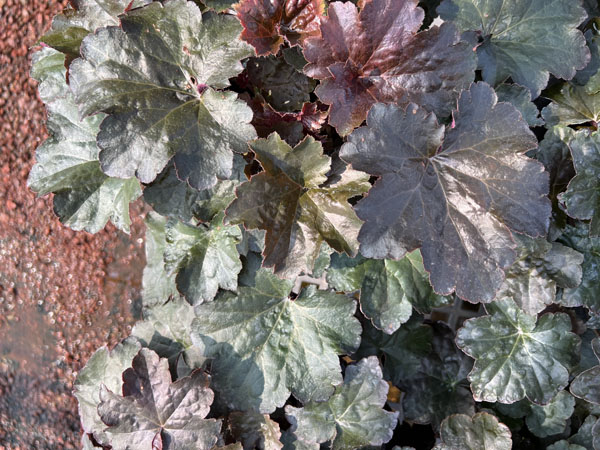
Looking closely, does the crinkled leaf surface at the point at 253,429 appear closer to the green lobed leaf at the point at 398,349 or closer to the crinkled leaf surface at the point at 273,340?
the crinkled leaf surface at the point at 273,340

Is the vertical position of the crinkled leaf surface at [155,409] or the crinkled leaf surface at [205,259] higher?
the crinkled leaf surface at [205,259]

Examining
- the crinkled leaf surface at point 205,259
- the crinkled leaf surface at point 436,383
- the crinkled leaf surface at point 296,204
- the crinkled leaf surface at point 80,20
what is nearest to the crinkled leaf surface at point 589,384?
Result: the crinkled leaf surface at point 436,383

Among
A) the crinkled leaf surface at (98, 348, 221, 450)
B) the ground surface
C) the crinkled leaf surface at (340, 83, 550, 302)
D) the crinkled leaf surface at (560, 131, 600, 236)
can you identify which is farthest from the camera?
the ground surface

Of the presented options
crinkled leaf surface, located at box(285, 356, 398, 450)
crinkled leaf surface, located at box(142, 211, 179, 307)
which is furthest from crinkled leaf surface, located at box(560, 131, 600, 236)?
crinkled leaf surface, located at box(142, 211, 179, 307)

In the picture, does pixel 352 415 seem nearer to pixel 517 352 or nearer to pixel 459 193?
pixel 517 352

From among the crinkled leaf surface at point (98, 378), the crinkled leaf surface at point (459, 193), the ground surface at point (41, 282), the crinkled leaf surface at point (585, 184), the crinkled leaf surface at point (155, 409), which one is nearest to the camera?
the crinkled leaf surface at point (459, 193)

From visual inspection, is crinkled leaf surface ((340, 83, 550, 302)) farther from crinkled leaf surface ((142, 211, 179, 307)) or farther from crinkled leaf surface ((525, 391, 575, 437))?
crinkled leaf surface ((142, 211, 179, 307))

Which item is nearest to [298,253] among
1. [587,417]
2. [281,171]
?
[281,171]
